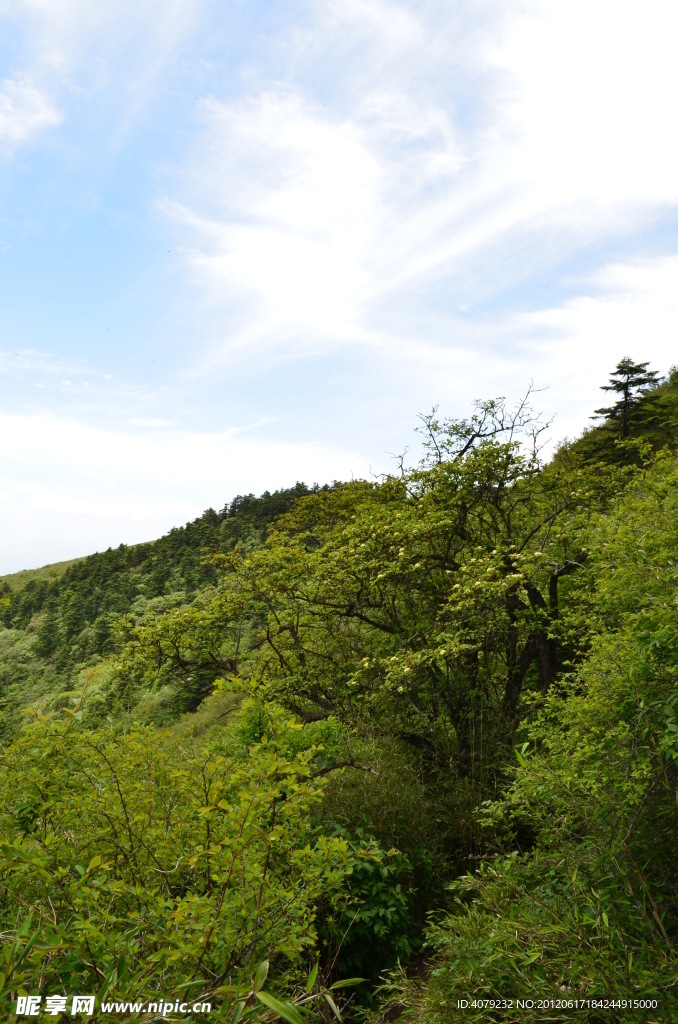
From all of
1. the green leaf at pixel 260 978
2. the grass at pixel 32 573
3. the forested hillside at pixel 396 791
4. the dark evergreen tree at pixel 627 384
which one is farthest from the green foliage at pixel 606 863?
the grass at pixel 32 573

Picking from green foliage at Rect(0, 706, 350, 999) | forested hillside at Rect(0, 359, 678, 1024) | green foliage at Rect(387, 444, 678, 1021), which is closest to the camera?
green foliage at Rect(0, 706, 350, 999)

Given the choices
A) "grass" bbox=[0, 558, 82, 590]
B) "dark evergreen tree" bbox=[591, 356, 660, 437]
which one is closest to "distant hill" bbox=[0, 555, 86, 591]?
"grass" bbox=[0, 558, 82, 590]

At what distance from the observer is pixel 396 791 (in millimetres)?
6812

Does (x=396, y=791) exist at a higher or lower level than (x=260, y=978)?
lower

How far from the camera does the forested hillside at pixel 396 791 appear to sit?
8.57ft

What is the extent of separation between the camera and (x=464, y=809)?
23.8 feet

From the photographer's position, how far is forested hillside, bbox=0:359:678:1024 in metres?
2.61

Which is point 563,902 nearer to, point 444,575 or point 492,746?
point 492,746

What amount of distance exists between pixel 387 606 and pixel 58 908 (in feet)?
25.1

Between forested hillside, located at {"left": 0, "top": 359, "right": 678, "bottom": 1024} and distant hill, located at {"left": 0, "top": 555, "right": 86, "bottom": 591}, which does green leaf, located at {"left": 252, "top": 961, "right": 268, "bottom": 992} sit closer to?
forested hillside, located at {"left": 0, "top": 359, "right": 678, "bottom": 1024}

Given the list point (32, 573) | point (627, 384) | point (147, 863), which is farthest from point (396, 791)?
point (32, 573)

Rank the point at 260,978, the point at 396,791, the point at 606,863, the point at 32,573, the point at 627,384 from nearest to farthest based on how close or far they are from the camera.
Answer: the point at 260,978 → the point at 606,863 → the point at 396,791 → the point at 627,384 → the point at 32,573

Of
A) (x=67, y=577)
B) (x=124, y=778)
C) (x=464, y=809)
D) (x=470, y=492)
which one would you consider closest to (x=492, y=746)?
(x=464, y=809)

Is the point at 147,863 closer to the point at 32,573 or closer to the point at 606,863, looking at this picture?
the point at 606,863
